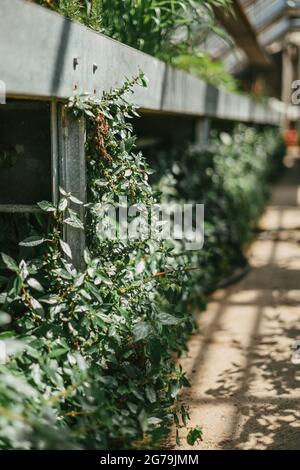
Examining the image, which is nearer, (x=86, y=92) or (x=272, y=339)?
(x=86, y=92)

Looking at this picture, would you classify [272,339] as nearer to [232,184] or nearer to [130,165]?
[130,165]

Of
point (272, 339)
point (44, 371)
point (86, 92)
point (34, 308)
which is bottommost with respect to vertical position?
point (272, 339)

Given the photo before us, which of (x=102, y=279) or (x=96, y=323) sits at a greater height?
(x=102, y=279)

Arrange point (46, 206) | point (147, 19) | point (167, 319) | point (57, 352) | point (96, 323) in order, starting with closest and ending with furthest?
1. point (57, 352)
2. point (96, 323)
3. point (46, 206)
4. point (167, 319)
5. point (147, 19)

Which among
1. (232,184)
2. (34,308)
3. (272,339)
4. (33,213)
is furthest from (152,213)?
(232,184)

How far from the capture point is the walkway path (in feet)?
10.7

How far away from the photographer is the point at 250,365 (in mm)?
4262

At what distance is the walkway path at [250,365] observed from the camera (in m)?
3.26

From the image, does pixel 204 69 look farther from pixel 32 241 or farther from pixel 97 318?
pixel 97 318

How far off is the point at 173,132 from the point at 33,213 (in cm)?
485

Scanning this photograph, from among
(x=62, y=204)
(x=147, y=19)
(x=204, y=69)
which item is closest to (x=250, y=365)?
(x=62, y=204)

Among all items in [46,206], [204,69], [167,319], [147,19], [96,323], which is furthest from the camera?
[204,69]

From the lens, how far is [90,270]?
8.95ft

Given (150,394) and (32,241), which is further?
(150,394)
